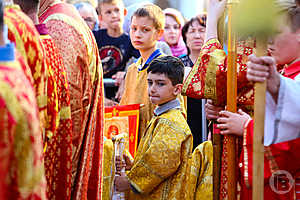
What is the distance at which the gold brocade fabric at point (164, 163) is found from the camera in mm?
3293

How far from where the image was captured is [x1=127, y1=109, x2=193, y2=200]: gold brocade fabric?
3.29 meters

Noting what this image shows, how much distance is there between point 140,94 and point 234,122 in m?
1.89

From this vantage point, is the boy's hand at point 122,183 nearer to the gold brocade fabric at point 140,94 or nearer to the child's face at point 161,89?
the child's face at point 161,89

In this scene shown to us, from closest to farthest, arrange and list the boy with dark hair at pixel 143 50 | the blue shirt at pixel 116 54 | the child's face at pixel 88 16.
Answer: the boy with dark hair at pixel 143 50 → the blue shirt at pixel 116 54 → the child's face at pixel 88 16

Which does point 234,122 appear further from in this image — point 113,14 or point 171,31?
point 171,31

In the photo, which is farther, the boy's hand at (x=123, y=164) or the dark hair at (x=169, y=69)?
the dark hair at (x=169, y=69)

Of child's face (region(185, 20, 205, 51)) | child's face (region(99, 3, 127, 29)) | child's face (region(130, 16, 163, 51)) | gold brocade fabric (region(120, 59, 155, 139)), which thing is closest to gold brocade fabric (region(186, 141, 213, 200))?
gold brocade fabric (region(120, 59, 155, 139))

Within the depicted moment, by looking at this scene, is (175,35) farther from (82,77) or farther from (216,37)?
(82,77)

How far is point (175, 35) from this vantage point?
21.3 ft

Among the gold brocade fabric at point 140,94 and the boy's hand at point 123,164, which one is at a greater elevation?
the gold brocade fabric at point 140,94

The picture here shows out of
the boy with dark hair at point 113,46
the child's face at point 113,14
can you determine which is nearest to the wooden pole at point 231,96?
the boy with dark hair at point 113,46

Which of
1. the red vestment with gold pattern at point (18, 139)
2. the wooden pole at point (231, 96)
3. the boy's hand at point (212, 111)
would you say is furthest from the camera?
the boy's hand at point (212, 111)

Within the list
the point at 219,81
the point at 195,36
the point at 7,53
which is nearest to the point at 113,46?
the point at 195,36

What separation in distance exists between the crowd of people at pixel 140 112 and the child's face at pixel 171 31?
2.04m
